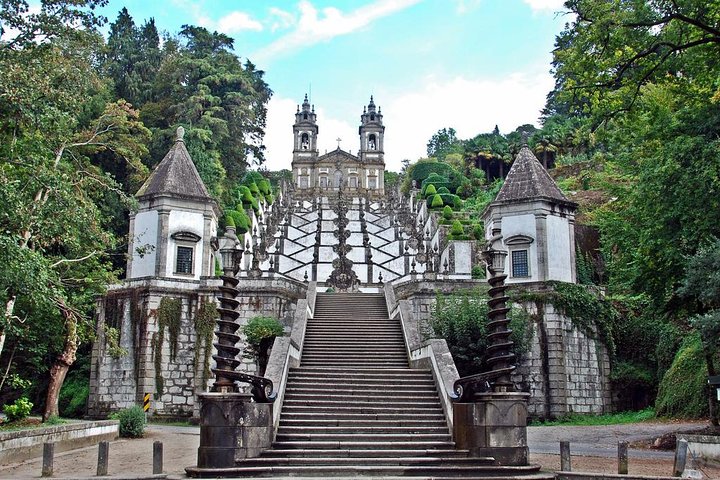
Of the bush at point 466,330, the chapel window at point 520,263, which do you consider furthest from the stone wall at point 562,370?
the chapel window at point 520,263

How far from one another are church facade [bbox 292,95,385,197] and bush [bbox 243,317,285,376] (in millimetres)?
67772

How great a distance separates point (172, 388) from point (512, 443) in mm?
15584

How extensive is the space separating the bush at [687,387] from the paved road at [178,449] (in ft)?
4.18

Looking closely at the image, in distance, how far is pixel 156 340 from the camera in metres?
26.0

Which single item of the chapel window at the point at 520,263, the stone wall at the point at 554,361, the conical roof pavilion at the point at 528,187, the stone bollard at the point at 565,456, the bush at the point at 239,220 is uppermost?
the bush at the point at 239,220

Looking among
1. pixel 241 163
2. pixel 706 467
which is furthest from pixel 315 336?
pixel 241 163

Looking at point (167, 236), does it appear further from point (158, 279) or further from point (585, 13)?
point (585, 13)

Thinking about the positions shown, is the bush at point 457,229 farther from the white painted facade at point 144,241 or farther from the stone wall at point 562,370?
the white painted facade at point 144,241

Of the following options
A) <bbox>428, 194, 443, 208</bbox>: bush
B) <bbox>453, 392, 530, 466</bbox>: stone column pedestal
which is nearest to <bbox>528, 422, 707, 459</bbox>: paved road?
<bbox>453, 392, 530, 466</bbox>: stone column pedestal

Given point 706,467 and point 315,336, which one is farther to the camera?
point 315,336

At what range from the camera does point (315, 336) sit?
67.9 ft

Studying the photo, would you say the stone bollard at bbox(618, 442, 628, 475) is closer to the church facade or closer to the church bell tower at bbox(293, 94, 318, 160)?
the church facade

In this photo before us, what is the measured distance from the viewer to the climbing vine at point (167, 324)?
25906 mm

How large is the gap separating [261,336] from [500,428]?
1175 cm
